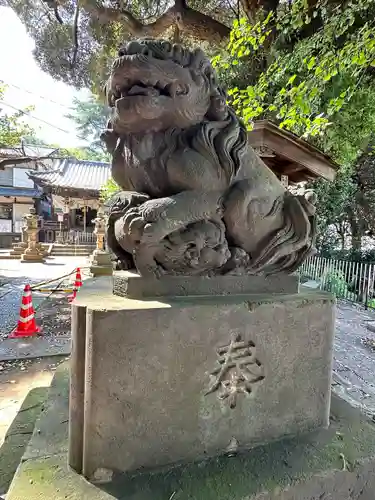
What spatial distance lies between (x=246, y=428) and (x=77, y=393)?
0.67m

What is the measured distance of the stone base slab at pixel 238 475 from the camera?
0.97 m

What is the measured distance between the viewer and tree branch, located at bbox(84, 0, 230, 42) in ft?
21.4

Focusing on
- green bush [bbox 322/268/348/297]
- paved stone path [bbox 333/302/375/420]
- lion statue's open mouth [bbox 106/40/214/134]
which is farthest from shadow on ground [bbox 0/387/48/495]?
green bush [bbox 322/268/348/297]

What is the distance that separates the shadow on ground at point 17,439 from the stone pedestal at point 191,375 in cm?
43

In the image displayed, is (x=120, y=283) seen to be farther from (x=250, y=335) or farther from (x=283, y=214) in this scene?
(x=283, y=214)

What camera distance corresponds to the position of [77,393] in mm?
1069

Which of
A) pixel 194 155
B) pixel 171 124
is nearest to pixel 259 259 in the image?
pixel 194 155

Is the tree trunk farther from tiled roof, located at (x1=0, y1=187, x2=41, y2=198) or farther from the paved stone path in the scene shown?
tiled roof, located at (x1=0, y1=187, x2=41, y2=198)

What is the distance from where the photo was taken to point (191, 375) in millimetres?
1116

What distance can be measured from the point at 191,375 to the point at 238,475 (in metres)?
0.38

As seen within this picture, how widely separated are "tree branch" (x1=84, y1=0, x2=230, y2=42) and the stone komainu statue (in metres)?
6.70

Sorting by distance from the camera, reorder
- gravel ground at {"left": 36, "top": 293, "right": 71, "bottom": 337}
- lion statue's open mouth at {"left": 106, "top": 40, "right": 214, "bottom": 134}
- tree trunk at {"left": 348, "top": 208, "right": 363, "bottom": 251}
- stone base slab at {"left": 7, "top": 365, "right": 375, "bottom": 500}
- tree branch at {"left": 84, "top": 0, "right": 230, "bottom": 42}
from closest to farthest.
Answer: stone base slab at {"left": 7, "top": 365, "right": 375, "bottom": 500} → lion statue's open mouth at {"left": 106, "top": 40, "right": 214, "bottom": 134} → gravel ground at {"left": 36, "top": 293, "right": 71, "bottom": 337} → tree branch at {"left": 84, "top": 0, "right": 230, "bottom": 42} → tree trunk at {"left": 348, "top": 208, "right": 363, "bottom": 251}

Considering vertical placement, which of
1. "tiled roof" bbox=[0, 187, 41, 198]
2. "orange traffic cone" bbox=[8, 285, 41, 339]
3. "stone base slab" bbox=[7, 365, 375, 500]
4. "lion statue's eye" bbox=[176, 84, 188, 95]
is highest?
"tiled roof" bbox=[0, 187, 41, 198]

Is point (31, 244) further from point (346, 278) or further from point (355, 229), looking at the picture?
point (355, 229)
